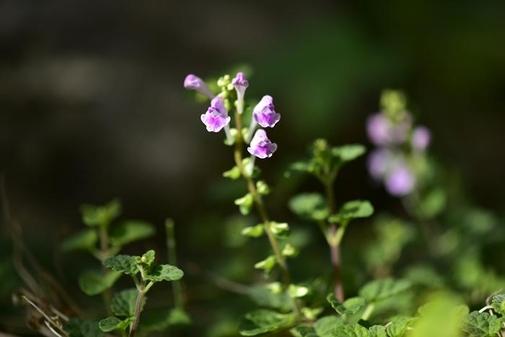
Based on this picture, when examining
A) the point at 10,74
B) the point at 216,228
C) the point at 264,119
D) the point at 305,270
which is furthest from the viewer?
the point at 10,74

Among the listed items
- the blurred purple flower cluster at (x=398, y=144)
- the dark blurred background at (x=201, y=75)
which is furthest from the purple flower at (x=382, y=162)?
the dark blurred background at (x=201, y=75)

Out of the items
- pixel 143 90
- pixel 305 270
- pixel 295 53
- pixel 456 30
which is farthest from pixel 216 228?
pixel 456 30

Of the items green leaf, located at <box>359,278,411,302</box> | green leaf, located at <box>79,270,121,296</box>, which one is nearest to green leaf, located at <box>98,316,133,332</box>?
green leaf, located at <box>79,270,121,296</box>

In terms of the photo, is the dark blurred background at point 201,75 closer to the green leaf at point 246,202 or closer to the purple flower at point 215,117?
the green leaf at point 246,202

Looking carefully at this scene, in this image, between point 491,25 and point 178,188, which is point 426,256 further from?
point 491,25

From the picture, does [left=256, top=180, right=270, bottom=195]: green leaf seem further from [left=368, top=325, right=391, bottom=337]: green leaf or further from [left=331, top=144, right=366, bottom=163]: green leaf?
[left=368, top=325, right=391, bottom=337]: green leaf

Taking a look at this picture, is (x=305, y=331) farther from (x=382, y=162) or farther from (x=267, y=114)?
(x=382, y=162)
